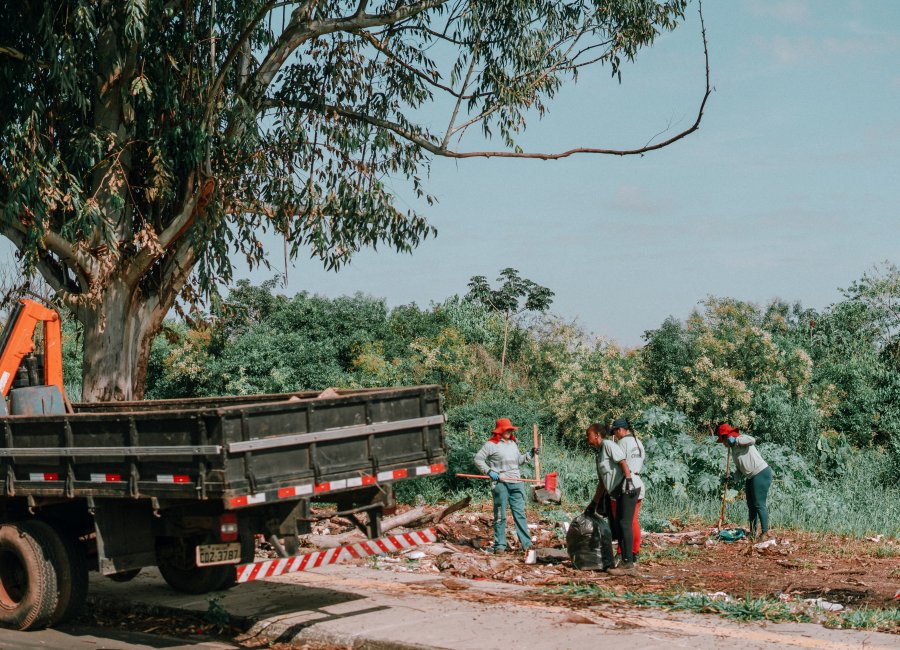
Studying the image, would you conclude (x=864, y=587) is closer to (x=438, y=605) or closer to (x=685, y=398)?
(x=438, y=605)

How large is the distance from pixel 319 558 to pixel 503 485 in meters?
4.44

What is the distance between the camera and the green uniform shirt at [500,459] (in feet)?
40.0

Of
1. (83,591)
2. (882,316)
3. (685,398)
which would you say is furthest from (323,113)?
(882,316)

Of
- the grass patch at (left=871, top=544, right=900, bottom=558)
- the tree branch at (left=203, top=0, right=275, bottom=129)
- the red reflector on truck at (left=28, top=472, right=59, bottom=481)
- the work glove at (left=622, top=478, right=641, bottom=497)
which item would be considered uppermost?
the tree branch at (left=203, top=0, right=275, bottom=129)

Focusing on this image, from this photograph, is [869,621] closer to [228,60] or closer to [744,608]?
[744,608]

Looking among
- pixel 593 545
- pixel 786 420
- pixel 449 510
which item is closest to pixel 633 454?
pixel 593 545

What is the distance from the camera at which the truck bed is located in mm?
7109

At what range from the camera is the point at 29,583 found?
28.1 feet

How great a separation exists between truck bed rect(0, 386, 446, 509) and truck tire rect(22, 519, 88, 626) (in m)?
0.41

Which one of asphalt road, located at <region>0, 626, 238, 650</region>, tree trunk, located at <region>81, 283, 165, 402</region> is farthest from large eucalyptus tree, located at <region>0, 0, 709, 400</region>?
asphalt road, located at <region>0, 626, 238, 650</region>

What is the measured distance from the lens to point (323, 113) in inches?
707

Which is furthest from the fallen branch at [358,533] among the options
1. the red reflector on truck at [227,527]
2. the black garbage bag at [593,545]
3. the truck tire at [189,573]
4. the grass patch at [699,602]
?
the red reflector on truck at [227,527]

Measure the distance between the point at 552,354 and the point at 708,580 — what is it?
20065mm

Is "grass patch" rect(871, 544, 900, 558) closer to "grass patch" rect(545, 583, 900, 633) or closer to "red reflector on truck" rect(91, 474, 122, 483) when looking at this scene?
"grass patch" rect(545, 583, 900, 633)
